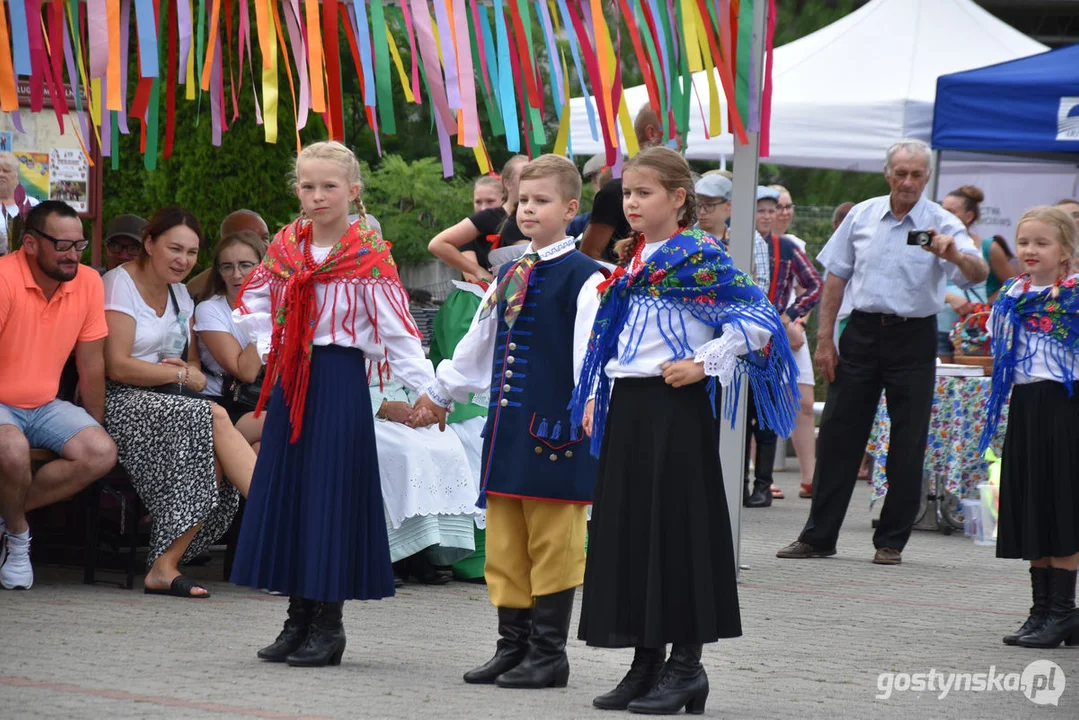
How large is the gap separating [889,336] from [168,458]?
141 inches

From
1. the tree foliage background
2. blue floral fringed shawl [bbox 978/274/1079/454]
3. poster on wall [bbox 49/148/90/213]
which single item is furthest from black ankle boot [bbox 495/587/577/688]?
poster on wall [bbox 49/148/90/213]

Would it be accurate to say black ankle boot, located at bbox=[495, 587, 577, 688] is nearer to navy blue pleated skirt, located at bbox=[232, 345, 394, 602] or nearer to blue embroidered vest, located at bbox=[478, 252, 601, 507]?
blue embroidered vest, located at bbox=[478, 252, 601, 507]

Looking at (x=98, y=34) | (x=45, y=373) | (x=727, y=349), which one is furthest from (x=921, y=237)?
(x=45, y=373)

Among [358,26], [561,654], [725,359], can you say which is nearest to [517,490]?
[561,654]

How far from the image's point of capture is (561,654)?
477cm

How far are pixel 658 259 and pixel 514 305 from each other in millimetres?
564

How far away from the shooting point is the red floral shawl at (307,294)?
16.3 feet

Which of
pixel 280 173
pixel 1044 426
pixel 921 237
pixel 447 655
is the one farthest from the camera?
pixel 280 173

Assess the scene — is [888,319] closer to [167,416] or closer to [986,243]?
[167,416]

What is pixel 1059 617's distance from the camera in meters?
5.78

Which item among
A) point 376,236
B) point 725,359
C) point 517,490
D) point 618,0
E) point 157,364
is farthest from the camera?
point 157,364

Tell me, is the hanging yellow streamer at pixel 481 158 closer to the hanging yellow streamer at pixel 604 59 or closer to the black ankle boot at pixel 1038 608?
the hanging yellow streamer at pixel 604 59

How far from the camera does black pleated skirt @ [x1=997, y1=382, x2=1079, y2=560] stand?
5746 millimetres

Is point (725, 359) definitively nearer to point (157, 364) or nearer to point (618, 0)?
point (618, 0)
